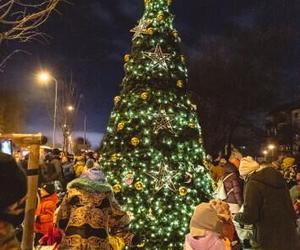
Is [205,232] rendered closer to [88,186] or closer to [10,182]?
[88,186]

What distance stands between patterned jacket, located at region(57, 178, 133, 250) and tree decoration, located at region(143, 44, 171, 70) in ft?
20.7

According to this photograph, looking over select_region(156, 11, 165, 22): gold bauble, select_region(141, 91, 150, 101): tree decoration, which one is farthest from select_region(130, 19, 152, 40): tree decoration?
select_region(141, 91, 150, 101): tree decoration

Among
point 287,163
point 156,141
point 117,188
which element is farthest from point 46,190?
point 287,163

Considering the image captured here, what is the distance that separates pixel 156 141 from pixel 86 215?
5.78m

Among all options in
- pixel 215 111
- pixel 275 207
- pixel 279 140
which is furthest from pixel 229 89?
pixel 279 140

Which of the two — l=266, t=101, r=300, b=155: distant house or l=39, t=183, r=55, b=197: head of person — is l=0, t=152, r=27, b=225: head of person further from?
l=266, t=101, r=300, b=155: distant house

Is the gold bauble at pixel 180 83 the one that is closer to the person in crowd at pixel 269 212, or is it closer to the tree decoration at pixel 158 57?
the tree decoration at pixel 158 57

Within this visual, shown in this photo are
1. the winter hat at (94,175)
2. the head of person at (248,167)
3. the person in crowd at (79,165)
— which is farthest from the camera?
the person in crowd at (79,165)

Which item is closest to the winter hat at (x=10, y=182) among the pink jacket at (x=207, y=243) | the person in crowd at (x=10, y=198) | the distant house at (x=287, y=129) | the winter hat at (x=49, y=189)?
the person in crowd at (x=10, y=198)

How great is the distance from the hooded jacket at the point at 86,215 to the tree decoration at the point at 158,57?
6.26 meters

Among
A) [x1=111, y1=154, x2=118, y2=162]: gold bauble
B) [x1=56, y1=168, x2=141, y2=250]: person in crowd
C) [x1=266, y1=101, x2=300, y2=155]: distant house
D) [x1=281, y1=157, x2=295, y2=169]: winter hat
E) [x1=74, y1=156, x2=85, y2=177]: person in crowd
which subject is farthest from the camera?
[x1=266, y1=101, x2=300, y2=155]: distant house

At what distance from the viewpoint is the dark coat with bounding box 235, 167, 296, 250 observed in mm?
5836

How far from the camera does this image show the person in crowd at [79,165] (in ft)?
53.0

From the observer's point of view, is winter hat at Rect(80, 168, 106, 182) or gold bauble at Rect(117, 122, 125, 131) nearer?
winter hat at Rect(80, 168, 106, 182)
